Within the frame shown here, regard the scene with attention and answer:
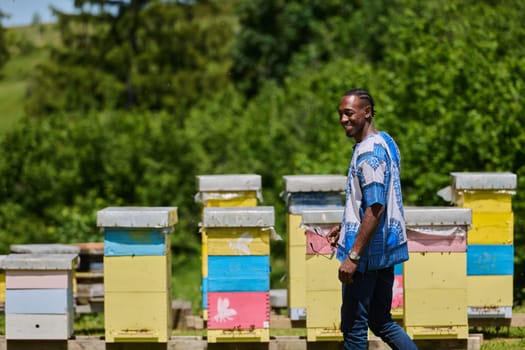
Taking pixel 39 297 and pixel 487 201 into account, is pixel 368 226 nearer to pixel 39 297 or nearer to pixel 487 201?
pixel 487 201

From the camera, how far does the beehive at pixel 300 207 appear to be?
23.3 feet

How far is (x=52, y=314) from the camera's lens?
639 cm

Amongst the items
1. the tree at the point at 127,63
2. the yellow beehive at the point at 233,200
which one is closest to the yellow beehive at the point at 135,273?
the yellow beehive at the point at 233,200

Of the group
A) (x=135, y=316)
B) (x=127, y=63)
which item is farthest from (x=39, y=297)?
(x=127, y=63)

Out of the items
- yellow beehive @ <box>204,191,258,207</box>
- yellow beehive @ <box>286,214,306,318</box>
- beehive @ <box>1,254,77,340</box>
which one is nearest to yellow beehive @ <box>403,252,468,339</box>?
yellow beehive @ <box>286,214,306,318</box>

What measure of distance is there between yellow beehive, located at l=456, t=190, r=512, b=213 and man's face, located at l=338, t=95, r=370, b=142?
6.86 feet

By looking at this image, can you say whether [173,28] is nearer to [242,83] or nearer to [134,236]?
[242,83]

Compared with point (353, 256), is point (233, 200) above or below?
above

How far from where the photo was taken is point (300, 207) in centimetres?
713

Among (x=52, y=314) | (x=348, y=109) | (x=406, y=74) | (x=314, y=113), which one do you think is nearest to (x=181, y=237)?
(x=314, y=113)

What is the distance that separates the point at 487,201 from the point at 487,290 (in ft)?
2.28

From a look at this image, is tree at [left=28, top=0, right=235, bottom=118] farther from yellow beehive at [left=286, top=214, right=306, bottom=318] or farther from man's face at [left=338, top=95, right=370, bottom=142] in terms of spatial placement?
man's face at [left=338, top=95, right=370, bottom=142]

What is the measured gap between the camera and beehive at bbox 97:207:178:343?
6180 mm

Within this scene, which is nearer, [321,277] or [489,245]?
[321,277]
